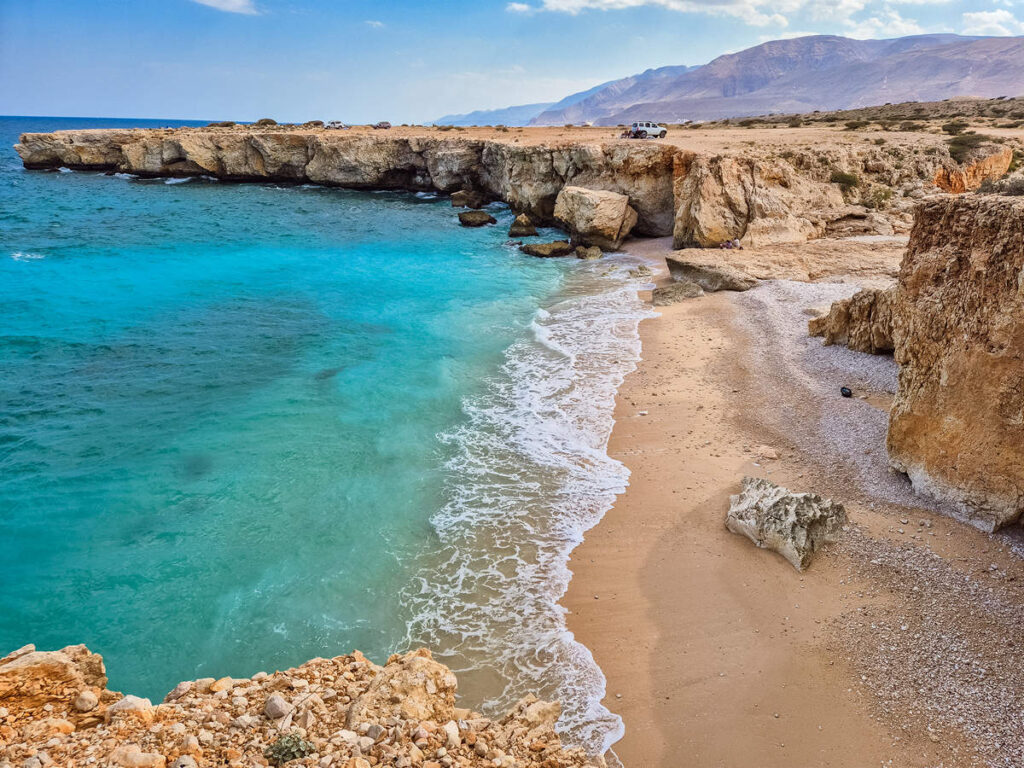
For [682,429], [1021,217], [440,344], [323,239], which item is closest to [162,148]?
[323,239]

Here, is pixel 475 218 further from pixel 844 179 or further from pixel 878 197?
pixel 878 197

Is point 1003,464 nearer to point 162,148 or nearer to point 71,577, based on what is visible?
point 71,577

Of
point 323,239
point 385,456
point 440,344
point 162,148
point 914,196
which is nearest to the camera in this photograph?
point 385,456

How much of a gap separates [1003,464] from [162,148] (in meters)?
65.4

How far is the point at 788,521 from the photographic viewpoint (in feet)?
27.8

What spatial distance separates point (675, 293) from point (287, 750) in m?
19.1

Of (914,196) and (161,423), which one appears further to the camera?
(914,196)

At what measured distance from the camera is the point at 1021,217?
7.73m

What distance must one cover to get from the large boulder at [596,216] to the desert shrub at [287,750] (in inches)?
1050

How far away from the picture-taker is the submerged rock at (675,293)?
20.6 m

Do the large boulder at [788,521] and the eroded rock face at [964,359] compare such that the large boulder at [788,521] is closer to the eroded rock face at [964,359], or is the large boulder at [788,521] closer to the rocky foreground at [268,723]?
the eroded rock face at [964,359]

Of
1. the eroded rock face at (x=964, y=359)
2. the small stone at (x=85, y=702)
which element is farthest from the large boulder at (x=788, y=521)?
the small stone at (x=85, y=702)

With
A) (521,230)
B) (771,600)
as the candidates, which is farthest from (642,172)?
(771,600)

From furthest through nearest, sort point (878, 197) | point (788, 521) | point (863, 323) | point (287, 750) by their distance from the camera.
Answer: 1. point (878, 197)
2. point (863, 323)
3. point (788, 521)
4. point (287, 750)
